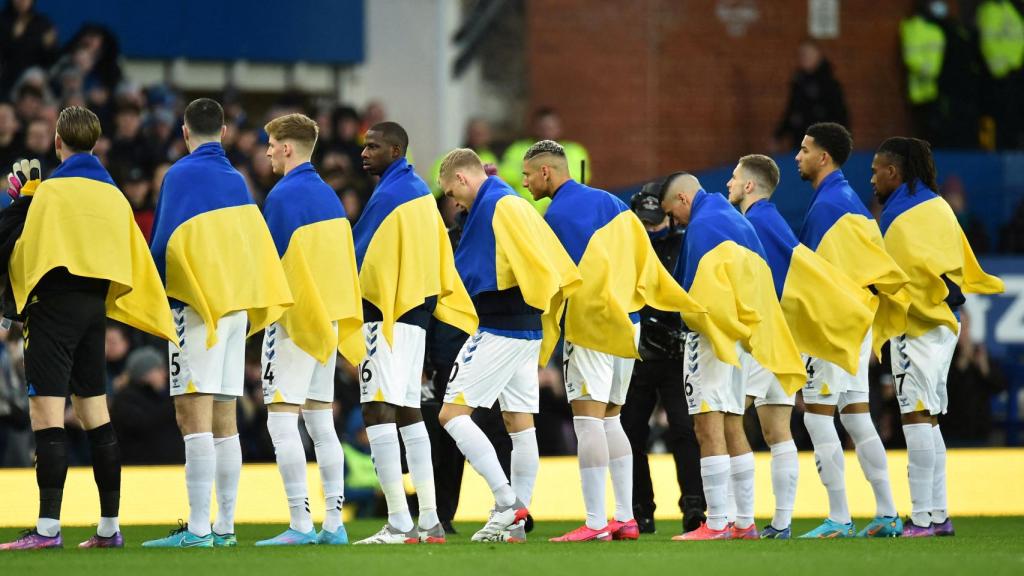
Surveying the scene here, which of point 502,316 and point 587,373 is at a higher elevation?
point 502,316

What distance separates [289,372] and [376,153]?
1.52 m

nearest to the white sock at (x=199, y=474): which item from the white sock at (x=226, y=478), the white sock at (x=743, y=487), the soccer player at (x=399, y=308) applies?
the white sock at (x=226, y=478)

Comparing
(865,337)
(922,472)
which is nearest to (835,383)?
(865,337)

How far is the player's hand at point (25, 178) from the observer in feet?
32.5

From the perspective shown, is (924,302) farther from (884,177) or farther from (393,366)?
(393,366)

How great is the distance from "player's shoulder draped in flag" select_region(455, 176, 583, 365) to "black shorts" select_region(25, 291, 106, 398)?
89.6 inches

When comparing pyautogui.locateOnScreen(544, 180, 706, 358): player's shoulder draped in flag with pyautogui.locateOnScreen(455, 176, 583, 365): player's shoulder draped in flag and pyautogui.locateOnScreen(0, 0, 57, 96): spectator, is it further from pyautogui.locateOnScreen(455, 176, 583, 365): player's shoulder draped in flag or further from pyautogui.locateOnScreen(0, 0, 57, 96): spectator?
pyautogui.locateOnScreen(0, 0, 57, 96): spectator

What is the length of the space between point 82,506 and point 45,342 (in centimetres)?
427

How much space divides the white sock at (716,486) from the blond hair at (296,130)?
319cm

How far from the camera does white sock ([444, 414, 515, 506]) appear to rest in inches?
402

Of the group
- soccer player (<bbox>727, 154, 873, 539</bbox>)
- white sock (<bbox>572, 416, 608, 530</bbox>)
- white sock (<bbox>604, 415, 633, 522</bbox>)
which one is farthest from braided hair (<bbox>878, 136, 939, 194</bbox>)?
white sock (<bbox>572, 416, 608, 530</bbox>)

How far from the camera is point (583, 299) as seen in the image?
1074 cm

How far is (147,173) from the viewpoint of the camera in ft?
55.7

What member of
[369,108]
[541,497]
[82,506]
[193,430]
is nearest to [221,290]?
[193,430]
